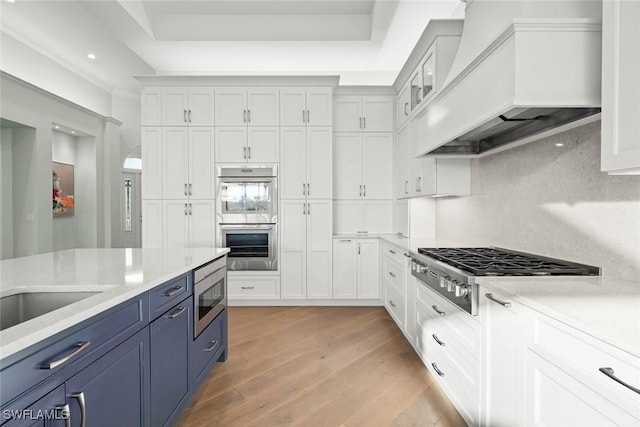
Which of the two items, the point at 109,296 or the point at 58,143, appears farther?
the point at 58,143

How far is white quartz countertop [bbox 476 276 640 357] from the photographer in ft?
3.06

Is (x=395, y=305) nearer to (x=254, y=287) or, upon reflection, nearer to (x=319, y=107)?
(x=254, y=287)

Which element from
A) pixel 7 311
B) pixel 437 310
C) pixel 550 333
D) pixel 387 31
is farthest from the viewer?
pixel 387 31

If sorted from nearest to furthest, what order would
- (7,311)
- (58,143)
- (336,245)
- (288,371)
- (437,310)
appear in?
(7,311)
(437,310)
(288,371)
(336,245)
(58,143)

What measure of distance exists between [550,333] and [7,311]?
2075 millimetres

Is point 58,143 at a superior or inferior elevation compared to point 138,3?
inferior

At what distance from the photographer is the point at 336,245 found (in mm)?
4270

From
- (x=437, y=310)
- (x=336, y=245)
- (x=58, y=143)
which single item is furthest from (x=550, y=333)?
(x=58, y=143)

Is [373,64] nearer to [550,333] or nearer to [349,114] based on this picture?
[349,114]

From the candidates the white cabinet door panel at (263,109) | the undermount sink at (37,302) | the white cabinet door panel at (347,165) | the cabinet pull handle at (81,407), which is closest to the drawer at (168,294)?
the undermount sink at (37,302)

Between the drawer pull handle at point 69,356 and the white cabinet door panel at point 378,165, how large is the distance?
3.71 metres

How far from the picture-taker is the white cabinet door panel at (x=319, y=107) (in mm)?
4203

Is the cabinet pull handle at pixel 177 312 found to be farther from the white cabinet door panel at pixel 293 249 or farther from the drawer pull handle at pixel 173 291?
the white cabinet door panel at pixel 293 249

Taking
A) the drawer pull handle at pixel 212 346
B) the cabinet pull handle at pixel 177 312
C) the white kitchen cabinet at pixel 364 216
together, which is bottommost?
the drawer pull handle at pixel 212 346
